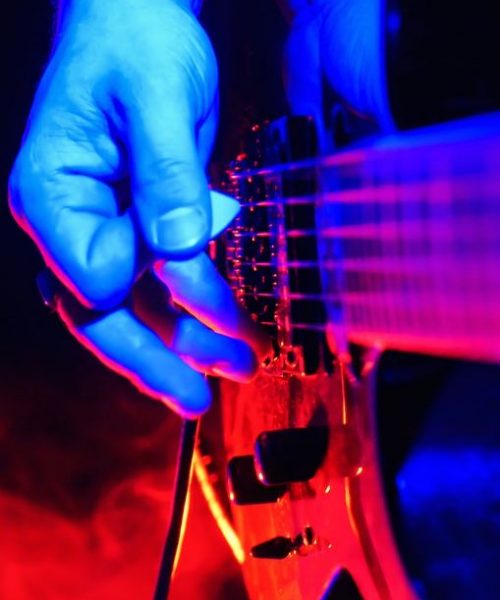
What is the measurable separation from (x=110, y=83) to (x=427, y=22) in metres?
0.25

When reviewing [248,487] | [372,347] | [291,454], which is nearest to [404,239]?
[372,347]

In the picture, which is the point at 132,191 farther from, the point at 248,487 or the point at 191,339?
the point at 248,487

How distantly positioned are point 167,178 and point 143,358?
0.59 ft

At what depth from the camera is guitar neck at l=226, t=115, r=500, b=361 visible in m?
0.38

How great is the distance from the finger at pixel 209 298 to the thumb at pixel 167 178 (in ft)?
0.52

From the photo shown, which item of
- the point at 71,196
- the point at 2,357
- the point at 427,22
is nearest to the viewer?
the point at 427,22

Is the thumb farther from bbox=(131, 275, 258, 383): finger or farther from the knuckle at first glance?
bbox=(131, 275, 258, 383): finger

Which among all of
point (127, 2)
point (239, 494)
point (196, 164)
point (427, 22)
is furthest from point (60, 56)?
point (239, 494)

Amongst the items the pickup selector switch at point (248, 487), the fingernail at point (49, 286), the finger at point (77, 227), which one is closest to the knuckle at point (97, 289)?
the finger at point (77, 227)

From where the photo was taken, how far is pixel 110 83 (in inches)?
23.0

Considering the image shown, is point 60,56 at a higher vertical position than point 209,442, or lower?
higher

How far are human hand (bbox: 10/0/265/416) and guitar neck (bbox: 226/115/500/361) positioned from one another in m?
0.09

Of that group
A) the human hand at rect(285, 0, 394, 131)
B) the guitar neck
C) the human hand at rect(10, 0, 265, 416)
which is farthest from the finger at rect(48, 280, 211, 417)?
the human hand at rect(285, 0, 394, 131)

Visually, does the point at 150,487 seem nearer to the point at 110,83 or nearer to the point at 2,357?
the point at 2,357
